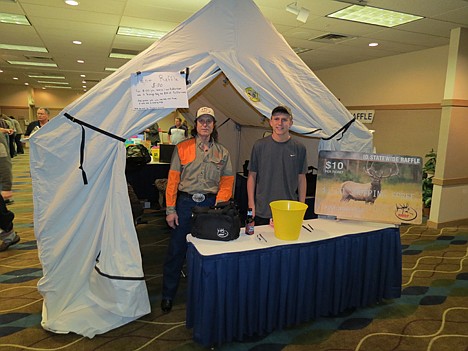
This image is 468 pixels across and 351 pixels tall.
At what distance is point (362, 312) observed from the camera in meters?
2.41

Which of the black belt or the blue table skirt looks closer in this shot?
→ the blue table skirt

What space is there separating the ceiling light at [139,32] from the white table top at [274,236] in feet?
12.3

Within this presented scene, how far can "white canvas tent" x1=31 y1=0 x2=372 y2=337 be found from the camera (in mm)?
2082

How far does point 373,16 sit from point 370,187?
2422mm

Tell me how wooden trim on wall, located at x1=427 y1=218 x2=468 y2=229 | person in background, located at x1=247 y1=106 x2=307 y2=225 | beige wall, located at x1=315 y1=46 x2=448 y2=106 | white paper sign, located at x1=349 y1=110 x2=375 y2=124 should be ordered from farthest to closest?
white paper sign, located at x1=349 y1=110 x2=375 y2=124
beige wall, located at x1=315 y1=46 x2=448 y2=106
wooden trim on wall, located at x1=427 y1=218 x2=468 y2=229
person in background, located at x1=247 y1=106 x2=307 y2=225

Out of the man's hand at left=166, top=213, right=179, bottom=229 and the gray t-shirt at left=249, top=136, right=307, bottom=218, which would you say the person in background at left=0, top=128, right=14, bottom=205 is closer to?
the man's hand at left=166, top=213, right=179, bottom=229

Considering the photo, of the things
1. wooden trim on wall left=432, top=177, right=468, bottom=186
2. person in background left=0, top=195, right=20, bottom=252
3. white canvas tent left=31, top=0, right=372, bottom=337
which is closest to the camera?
white canvas tent left=31, top=0, right=372, bottom=337

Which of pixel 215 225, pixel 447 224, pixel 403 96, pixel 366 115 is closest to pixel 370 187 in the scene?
pixel 215 225

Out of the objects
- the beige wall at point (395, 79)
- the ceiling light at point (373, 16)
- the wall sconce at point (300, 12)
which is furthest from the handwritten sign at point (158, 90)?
the beige wall at point (395, 79)

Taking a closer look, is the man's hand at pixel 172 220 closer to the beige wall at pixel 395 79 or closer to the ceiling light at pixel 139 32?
the ceiling light at pixel 139 32

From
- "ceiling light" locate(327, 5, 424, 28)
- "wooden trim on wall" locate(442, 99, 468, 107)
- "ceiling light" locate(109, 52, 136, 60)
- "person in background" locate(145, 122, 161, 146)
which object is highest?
"ceiling light" locate(109, 52, 136, 60)

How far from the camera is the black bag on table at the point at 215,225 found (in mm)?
1938

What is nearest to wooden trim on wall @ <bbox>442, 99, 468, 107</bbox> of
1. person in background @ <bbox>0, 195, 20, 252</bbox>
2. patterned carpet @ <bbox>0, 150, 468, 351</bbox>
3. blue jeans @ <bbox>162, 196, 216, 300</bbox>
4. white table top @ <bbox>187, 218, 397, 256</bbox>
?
patterned carpet @ <bbox>0, 150, 468, 351</bbox>

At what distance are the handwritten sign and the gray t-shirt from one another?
0.66 meters
